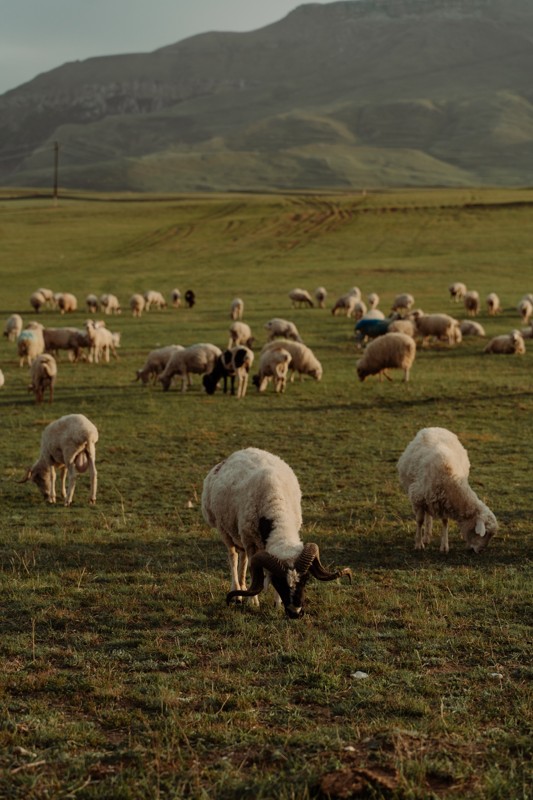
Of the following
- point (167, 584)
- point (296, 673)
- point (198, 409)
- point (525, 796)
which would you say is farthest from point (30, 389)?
point (525, 796)

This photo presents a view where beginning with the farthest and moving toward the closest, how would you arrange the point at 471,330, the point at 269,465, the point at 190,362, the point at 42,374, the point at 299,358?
1. the point at 471,330
2. the point at 299,358
3. the point at 190,362
4. the point at 42,374
5. the point at 269,465

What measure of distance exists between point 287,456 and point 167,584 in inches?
315

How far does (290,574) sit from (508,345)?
2633cm

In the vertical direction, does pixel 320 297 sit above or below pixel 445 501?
above

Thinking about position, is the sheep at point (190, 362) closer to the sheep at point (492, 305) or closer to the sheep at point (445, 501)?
the sheep at point (445, 501)

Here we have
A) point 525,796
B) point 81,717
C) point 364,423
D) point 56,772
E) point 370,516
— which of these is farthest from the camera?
point 364,423

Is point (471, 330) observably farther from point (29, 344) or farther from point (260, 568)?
point (260, 568)

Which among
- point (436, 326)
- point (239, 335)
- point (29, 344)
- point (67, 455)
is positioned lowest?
point (67, 455)

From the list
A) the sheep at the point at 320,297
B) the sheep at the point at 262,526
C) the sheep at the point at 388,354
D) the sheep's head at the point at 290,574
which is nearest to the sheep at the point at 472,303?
the sheep at the point at 320,297

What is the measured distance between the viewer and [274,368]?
1025 inches

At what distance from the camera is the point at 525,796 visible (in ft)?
19.6

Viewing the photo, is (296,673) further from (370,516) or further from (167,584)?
(370,516)

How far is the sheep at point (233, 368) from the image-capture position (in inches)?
982

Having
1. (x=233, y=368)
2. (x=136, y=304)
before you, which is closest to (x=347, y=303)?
(x=136, y=304)
